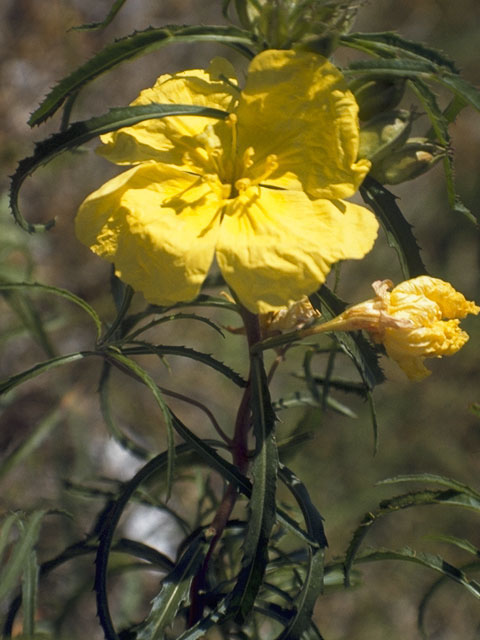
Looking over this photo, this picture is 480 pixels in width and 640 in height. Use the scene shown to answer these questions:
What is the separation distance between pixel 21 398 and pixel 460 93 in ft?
8.80

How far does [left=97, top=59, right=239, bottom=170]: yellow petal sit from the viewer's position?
106cm

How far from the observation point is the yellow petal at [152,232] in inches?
39.3

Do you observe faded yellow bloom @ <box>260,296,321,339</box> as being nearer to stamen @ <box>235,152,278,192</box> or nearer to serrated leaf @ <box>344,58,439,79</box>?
stamen @ <box>235,152,278,192</box>

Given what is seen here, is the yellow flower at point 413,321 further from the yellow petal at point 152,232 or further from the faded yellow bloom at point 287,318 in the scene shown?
the yellow petal at point 152,232

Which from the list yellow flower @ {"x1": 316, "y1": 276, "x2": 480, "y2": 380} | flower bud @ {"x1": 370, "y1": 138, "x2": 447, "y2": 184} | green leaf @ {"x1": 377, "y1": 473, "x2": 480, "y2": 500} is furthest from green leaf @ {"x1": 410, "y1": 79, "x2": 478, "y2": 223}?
green leaf @ {"x1": 377, "y1": 473, "x2": 480, "y2": 500}

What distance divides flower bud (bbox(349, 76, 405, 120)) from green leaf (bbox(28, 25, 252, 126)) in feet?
0.71

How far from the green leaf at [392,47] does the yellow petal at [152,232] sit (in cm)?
31

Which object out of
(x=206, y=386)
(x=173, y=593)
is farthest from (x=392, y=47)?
(x=206, y=386)

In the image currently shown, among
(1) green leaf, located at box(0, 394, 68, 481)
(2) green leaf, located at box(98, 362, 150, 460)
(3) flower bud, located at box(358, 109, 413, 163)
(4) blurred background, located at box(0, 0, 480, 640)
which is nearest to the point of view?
(3) flower bud, located at box(358, 109, 413, 163)

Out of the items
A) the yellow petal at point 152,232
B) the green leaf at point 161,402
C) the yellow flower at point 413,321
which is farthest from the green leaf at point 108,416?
the yellow flower at point 413,321

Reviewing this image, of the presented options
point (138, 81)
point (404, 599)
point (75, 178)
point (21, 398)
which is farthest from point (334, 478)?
point (138, 81)

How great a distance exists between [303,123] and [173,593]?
74 centimetres

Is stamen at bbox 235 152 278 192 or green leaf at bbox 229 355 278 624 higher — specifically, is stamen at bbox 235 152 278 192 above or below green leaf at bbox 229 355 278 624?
above

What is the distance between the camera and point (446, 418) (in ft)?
11.5
